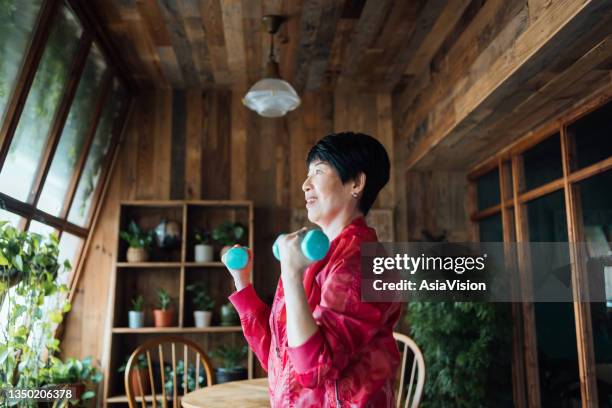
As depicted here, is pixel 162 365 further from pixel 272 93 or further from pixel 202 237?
pixel 272 93

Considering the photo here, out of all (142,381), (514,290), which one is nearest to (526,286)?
(514,290)

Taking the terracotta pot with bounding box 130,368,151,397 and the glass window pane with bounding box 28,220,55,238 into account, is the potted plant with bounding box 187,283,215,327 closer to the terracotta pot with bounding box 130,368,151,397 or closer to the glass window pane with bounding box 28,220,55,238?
the terracotta pot with bounding box 130,368,151,397

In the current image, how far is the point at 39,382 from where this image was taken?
3059 mm

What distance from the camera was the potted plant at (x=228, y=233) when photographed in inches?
158

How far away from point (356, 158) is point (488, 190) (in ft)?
10.0

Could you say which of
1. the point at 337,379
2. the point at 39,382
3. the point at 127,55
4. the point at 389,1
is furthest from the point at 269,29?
the point at 337,379

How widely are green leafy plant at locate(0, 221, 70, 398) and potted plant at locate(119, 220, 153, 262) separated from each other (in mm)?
850

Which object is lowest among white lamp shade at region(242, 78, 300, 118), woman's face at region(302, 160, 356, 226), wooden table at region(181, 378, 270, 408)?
wooden table at region(181, 378, 270, 408)

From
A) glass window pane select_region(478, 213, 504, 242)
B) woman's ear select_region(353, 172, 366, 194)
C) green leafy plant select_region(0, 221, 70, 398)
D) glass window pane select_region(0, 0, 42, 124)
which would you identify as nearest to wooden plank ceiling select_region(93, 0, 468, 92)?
glass window pane select_region(0, 0, 42, 124)

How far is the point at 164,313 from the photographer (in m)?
3.90

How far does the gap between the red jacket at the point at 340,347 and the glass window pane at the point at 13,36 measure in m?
2.02

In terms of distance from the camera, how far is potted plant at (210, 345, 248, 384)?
12.3 feet

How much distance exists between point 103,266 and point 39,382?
4.14ft

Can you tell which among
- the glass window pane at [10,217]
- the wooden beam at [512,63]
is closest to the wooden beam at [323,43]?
the wooden beam at [512,63]
